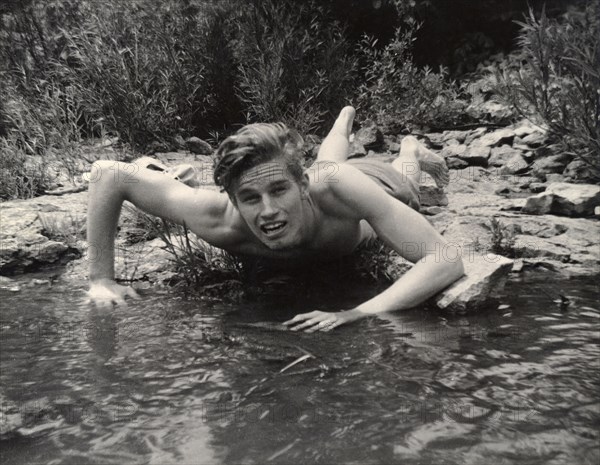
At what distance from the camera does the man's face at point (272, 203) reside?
3.03m

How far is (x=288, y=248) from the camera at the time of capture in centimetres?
331

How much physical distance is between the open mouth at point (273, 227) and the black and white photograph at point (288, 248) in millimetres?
15

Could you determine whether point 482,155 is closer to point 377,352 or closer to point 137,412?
point 377,352

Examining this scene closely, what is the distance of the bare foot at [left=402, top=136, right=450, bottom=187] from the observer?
507 centimetres

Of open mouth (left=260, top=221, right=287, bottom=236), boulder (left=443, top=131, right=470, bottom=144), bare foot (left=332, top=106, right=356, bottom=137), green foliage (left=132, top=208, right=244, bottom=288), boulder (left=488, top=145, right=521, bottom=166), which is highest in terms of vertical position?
bare foot (left=332, top=106, right=356, bottom=137)

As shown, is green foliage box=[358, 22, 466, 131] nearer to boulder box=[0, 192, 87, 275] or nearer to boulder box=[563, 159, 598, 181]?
boulder box=[563, 159, 598, 181]

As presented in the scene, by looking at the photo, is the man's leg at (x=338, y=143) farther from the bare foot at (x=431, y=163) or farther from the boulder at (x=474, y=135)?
the boulder at (x=474, y=135)

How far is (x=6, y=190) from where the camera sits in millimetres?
5414

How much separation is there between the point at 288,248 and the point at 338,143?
171cm

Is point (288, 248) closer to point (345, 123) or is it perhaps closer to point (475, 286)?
point (475, 286)

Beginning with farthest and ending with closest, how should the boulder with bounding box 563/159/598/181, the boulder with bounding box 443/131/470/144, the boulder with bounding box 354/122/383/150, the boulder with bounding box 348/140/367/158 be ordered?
the boulder with bounding box 443/131/470/144 < the boulder with bounding box 354/122/383/150 < the boulder with bounding box 348/140/367/158 < the boulder with bounding box 563/159/598/181

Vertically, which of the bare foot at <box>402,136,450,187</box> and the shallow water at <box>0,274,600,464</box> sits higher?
the bare foot at <box>402,136,450,187</box>

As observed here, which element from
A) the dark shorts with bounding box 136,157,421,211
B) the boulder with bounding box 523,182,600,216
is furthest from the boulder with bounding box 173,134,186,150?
the boulder with bounding box 523,182,600,216

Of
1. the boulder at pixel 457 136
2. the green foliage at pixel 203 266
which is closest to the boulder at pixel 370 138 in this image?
the boulder at pixel 457 136
